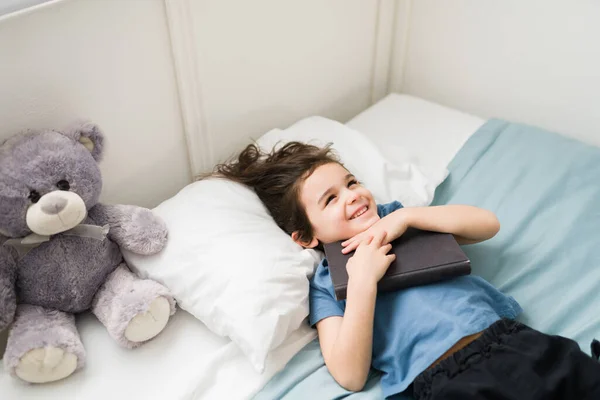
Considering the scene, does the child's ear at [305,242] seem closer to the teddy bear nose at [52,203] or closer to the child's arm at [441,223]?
the child's arm at [441,223]

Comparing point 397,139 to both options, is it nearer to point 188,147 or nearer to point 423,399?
point 188,147

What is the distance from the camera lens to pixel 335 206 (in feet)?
3.52

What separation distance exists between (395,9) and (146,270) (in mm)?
1184

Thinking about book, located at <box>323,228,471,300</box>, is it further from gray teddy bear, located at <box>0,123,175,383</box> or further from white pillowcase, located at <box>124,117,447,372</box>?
gray teddy bear, located at <box>0,123,175,383</box>

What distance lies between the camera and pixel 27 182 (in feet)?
2.84

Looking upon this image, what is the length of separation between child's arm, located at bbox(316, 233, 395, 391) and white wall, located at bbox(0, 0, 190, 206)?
56 centimetres

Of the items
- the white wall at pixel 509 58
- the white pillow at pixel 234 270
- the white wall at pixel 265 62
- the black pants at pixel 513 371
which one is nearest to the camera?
the black pants at pixel 513 371

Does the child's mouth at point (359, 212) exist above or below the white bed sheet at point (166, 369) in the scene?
above

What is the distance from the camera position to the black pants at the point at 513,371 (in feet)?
2.70

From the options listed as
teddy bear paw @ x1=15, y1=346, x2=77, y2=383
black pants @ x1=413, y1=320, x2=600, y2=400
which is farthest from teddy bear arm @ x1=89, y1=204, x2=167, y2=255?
black pants @ x1=413, y1=320, x2=600, y2=400

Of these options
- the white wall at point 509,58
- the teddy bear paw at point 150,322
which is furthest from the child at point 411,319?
the white wall at point 509,58

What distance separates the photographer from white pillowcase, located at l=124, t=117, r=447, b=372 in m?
0.93

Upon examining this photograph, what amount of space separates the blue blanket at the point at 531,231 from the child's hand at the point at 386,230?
20 cm

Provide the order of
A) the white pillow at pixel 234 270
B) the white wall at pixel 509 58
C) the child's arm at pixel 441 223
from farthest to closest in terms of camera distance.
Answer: the white wall at pixel 509 58, the child's arm at pixel 441 223, the white pillow at pixel 234 270
